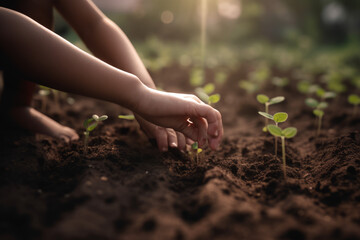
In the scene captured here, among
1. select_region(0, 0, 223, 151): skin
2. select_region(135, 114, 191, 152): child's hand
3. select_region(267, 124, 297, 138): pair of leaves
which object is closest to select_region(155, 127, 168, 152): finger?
select_region(135, 114, 191, 152): child's hand

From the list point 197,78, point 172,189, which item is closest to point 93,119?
point 172,189

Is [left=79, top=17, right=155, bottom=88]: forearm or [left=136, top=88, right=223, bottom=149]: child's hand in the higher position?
[left=79, top=17, right=155, bottom=88]: forearm

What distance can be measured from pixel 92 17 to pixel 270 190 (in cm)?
140

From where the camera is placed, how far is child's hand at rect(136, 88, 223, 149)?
1190 millimetres

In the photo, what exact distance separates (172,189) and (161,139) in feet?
1.27

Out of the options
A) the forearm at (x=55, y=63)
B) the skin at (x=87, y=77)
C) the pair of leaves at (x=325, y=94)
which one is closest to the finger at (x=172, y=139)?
the skin at (x=87, y=77)

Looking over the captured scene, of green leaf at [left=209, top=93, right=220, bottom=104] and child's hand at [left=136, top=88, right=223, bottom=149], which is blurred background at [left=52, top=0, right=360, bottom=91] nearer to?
green leaf at [left=209, top=93, right=220, bottom=104]

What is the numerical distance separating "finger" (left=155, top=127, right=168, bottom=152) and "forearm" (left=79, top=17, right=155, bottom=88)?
26 cm

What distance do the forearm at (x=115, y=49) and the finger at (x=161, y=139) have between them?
26 centimetres

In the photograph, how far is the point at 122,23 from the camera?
392 inches

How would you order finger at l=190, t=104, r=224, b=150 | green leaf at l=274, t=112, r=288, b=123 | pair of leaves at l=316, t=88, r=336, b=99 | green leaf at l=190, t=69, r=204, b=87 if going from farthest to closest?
green leaf at l=190, t=69, r=204, b=87 < pair of leaves at l=316, t=88, r=336, b=99 < green leaf at l=274, t=112, r=288, b=123 < finger at l=190, t=104, r=224, b=150

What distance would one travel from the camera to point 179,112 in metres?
1.21

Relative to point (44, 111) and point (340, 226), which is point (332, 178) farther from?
point (44, 111)

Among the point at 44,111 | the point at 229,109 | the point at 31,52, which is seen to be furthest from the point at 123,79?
the point at 229,109
